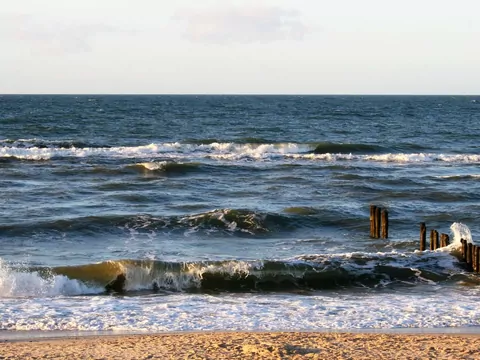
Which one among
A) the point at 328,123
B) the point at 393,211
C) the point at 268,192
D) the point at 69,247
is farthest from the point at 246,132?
the point at 69,247

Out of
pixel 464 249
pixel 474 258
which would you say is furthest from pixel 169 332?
pixel 464 249

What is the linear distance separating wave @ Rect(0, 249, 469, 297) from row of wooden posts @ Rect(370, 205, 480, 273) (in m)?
0.33

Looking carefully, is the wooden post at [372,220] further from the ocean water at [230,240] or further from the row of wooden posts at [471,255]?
the row of wooden posts at [471,255]

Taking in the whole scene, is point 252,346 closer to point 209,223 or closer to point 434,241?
point 434,241

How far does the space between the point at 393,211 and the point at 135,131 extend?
38054 mm

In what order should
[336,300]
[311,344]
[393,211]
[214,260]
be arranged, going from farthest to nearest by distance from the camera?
[393,211], [214,260], [336,300], [311,344]

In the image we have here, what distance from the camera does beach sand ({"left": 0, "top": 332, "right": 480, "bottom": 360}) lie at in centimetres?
1098

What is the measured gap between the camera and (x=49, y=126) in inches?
2530

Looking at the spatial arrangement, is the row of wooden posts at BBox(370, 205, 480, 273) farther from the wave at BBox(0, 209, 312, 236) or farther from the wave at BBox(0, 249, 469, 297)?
the wave at BBox(0, 209, 312, 236)

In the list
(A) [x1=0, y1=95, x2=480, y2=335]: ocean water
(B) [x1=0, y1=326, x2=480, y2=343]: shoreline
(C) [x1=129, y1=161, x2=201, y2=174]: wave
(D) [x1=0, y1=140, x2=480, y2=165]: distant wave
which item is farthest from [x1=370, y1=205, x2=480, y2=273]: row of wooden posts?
(D) [x1=0, y1=140, x2=480, y2=165]: distant wave

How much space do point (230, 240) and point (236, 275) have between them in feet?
14.2

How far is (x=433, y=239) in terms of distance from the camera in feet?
65.3

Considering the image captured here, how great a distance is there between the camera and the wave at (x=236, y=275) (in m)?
16.5

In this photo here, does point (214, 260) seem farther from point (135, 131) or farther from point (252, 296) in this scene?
point (135, 131)
